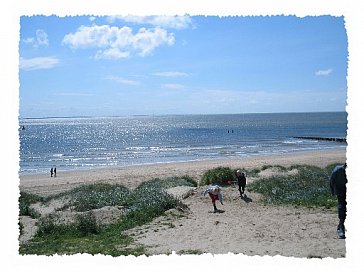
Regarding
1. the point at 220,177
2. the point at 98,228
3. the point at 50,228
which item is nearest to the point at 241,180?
the point at 220,177

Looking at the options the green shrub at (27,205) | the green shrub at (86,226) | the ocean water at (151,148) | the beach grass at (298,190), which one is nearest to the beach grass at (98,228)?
the green shrub at (86,226)

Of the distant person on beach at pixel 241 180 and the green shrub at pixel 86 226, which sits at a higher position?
the distant person on beach at pixel 241 180

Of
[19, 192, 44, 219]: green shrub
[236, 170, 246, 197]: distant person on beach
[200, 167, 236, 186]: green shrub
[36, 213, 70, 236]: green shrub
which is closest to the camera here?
[36, 213, 70, 236]: green shrub

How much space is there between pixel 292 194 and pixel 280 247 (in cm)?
679

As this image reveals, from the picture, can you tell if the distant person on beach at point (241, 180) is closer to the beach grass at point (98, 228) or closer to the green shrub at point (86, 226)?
the beach grass at point (98, 228)

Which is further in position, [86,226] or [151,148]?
[151,148]

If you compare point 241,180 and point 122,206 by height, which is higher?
point 241,180

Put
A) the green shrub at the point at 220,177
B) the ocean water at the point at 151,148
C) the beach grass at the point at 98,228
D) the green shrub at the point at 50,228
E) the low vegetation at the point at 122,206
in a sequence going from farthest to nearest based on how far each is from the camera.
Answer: the ocean water at the point at 151,148, the green shrub at the point at 220,177, the green shrub at the point at 50,228, the low vegetation at the point at 122,206, the beach grass at the point at 98,228

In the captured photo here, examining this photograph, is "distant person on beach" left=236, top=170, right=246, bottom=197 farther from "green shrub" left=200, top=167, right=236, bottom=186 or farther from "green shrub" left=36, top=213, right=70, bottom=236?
"green shrub" left=36, top=213, right=70, bottom=236

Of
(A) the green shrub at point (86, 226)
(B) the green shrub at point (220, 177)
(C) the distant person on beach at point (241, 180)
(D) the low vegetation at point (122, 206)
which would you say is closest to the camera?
(D) the low vegetation at point (122, 206)

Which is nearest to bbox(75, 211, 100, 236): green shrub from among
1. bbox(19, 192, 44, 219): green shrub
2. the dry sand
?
the dry sand

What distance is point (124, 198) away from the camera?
13711mm

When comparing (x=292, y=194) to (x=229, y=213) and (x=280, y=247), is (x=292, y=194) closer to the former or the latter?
(x=229, y=213)

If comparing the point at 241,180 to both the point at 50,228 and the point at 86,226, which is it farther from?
the point at 50,228
